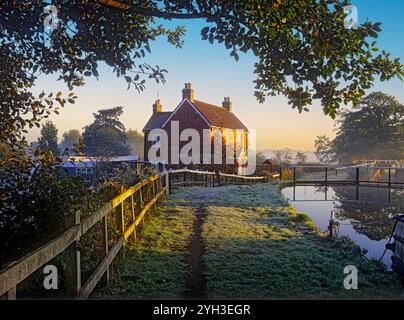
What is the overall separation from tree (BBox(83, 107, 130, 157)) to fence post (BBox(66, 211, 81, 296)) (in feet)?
171

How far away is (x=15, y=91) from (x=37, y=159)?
1982mm

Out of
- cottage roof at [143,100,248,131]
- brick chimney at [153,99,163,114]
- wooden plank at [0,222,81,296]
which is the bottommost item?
wooden plank at [0,222,81,296]

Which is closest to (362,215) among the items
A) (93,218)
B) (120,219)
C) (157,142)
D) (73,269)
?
(120,219)

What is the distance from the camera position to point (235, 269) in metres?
6.35

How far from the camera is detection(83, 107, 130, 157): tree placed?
56303 millimetres

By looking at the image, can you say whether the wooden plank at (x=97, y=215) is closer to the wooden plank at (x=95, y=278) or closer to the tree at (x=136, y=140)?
the wooden plank at (x=95, y=278)

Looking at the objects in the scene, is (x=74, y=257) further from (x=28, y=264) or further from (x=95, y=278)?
(x=28, y=264)

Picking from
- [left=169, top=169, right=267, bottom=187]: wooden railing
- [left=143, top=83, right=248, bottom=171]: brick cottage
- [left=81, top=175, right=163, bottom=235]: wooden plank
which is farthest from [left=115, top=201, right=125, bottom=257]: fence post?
[left=143, top=83, right=248, bottom=171]: brick cottage

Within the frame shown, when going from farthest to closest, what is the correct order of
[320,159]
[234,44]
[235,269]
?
[320,159]
[235,269]
[234,44]

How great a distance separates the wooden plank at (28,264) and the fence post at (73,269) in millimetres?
280

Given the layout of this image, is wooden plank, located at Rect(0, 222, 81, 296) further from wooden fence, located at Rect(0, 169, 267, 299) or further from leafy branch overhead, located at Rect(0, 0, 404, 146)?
leafy branch overhead, located at Rect(0, 0, 404, 146)

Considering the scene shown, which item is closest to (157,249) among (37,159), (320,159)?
(37,159)

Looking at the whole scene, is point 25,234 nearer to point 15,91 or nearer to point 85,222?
point 85,222

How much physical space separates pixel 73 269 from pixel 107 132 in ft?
183
